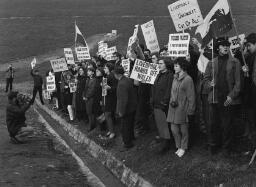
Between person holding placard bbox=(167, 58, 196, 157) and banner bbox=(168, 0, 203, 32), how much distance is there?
6.58ft

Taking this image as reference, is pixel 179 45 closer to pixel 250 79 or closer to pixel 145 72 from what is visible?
pixel 145 72

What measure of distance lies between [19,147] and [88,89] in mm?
2708

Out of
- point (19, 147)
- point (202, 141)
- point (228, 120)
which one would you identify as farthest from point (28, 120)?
point (228, 120)

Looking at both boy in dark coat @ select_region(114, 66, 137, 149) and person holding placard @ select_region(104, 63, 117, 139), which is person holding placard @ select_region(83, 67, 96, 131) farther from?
boy in dark coat @ select_region(114, 66, 137, 149)

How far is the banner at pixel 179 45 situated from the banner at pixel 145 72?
57cm

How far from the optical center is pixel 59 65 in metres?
19.9

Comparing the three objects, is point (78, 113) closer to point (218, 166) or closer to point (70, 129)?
point (70, 129)

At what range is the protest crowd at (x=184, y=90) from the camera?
31.5 ft

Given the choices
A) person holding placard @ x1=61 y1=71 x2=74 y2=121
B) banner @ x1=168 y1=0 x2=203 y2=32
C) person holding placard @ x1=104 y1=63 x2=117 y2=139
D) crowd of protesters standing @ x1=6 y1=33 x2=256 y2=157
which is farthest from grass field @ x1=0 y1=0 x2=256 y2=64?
banner @ x1=168 y1=0 x2=203 y2=32

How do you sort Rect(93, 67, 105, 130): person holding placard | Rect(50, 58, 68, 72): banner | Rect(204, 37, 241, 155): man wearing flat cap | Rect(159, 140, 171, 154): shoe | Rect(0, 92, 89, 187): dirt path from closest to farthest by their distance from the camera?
Rect(204, 37, 241, 155): man wearing flat cap → Rect(0, 92, 89, 187): dirt path → Rect(159, 140, 171, 154): shoe → Rect(93, 67, 105, 130): person holding placard → Rect(50, 58, 68, 72): banner

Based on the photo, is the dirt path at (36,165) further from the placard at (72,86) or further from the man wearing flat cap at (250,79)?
the man wearing flat cap at (250,79)

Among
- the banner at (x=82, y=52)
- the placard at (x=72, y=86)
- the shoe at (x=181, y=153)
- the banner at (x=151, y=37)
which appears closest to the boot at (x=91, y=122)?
the placard at (x=72, y=86)

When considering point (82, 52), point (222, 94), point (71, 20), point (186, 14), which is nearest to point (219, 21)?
point (222, 94)

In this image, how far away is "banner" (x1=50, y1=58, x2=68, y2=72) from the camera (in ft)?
64.7
